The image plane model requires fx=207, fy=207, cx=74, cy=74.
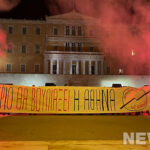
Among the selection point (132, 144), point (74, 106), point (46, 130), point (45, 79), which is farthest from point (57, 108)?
point (45, 79)

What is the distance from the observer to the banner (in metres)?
10.8

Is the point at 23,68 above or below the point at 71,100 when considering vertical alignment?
above

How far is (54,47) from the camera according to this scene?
4116 cm

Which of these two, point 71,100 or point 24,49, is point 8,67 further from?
point 71,100

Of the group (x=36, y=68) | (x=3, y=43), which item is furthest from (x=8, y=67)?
(x=36, y=68)

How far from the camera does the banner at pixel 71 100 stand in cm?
1076

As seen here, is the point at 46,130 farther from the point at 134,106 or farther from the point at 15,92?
the point at 134,106

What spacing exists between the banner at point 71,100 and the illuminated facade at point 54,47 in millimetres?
26153

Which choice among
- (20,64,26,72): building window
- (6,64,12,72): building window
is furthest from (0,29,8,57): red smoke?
(20,64,26,72): building window

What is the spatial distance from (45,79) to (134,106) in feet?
69.5

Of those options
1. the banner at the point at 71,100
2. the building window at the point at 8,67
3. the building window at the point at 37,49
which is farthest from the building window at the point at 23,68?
the banner at the point at 71,100

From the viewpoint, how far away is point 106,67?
40.1 meters

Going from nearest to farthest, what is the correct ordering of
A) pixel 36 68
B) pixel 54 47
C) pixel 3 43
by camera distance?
pixel 3 43, pixel 36 68, pixel 54 47

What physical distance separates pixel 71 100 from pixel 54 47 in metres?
31.0
